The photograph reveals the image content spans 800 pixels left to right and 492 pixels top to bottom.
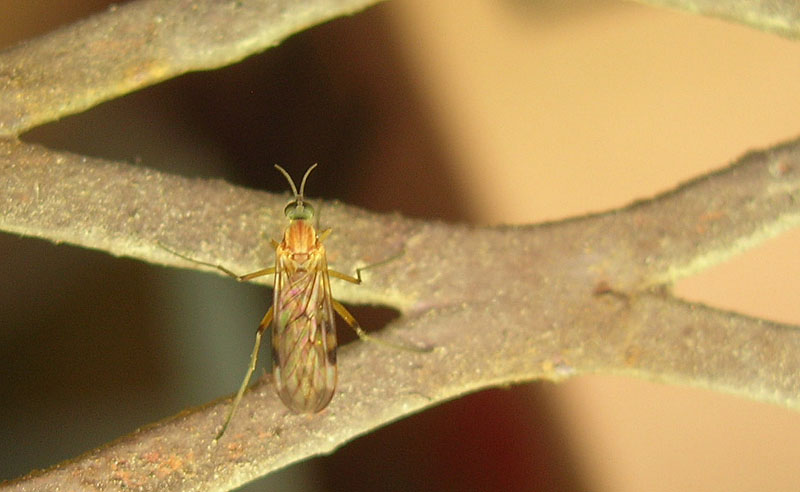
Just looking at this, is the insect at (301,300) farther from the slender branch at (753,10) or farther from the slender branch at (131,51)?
the slender branch at (753,10)

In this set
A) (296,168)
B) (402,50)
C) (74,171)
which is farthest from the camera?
(402,50)

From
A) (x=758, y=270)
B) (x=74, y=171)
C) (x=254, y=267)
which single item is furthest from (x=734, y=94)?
(x=74, y=171)

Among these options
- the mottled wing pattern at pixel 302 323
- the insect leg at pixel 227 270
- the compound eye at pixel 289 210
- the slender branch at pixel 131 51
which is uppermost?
the slender branch at pixel 131 51

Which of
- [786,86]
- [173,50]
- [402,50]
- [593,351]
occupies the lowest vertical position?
[593,351]

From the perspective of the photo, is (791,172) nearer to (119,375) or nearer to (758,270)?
(758,270)

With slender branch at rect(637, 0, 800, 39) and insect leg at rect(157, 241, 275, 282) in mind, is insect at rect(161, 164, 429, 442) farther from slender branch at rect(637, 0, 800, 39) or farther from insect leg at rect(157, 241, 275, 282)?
slender branch at rect(637, 0, 800, 39)

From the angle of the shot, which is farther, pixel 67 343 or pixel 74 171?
pixel 67 343

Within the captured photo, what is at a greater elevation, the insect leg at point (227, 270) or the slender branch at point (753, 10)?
the slender branch at point (753, 10)

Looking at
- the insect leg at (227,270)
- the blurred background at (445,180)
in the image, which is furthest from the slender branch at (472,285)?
the blurred background at (445,180)

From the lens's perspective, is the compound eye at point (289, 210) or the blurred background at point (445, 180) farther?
the blurred background at point (445, 180)
